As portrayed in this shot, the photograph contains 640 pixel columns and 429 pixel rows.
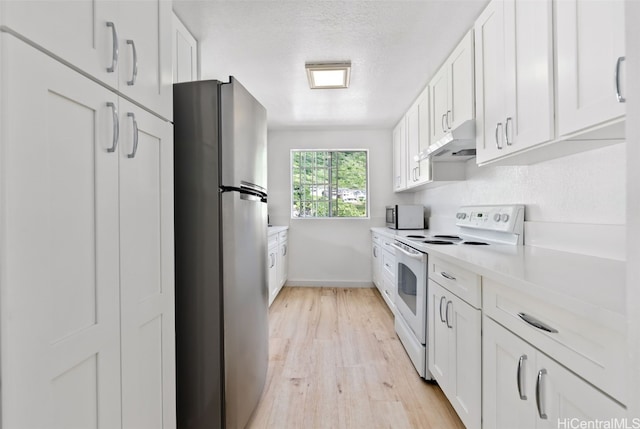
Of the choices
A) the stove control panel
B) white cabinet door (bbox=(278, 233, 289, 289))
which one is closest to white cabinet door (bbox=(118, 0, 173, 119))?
the stove control panel

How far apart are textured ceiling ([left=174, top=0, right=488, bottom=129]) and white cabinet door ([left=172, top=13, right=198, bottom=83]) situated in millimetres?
60

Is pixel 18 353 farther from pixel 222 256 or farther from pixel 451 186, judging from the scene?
pixel 451 186

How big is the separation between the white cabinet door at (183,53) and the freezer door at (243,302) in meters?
0.98

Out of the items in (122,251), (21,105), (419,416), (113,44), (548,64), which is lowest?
(419,416)

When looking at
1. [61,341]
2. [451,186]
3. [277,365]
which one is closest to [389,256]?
[451,186]

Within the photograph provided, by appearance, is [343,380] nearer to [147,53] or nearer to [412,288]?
[412,288]

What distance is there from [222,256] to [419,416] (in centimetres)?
140

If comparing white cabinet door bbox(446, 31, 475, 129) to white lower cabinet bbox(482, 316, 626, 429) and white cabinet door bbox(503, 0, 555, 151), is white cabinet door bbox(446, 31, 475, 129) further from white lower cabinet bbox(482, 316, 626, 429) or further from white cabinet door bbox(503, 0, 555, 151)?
white lower cabinet bbox(482, 316, 626, 429)

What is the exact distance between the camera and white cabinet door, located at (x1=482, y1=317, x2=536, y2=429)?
3.12ft

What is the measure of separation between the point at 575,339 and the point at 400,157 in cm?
332

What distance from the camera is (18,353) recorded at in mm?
572

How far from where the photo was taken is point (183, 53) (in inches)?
75.0

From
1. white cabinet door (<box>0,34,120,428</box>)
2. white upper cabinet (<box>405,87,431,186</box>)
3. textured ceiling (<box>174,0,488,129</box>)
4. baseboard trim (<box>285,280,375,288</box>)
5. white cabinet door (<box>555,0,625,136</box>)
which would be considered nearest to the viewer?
white cabinet door (<box>0,34,120,428</box>)

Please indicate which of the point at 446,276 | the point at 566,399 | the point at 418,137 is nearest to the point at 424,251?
the point at 446,276
